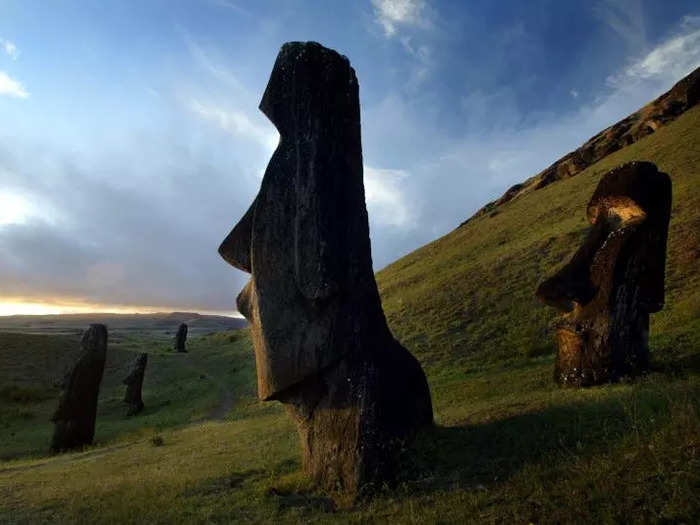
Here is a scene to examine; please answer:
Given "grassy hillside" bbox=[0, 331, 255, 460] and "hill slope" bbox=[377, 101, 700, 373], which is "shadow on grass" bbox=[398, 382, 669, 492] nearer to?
"hill slope" bbox=[377, 101, 700, 373]

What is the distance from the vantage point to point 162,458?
13617 mm

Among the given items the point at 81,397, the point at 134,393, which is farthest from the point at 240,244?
the point at 134,393

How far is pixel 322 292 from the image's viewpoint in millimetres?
8000

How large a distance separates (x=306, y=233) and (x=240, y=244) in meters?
1.56

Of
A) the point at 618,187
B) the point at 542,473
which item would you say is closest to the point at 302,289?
the point at 542,473

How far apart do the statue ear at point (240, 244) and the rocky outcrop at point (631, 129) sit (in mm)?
60016

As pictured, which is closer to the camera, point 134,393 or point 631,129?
point 134,393

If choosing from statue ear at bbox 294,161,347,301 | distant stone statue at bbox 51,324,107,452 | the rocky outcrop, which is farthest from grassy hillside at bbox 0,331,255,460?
the rocky outcrop

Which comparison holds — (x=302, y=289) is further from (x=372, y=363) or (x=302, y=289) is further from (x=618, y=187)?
(x=618, y=187)

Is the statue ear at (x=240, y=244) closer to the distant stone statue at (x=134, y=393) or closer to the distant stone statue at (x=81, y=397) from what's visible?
the distant stone statue at (x=81, y=397)

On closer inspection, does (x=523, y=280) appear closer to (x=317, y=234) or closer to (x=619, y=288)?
(x=619, y=288)

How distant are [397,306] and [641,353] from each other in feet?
76.2

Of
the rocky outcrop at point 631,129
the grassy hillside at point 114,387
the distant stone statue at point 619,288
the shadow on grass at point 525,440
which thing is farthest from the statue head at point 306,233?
the rocky outcrop at point 631,129

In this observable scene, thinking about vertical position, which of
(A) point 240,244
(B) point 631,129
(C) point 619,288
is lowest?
(C) point 619,288
